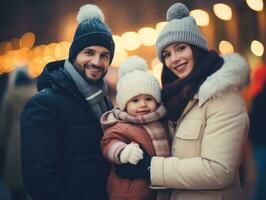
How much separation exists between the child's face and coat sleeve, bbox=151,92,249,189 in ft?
1.45

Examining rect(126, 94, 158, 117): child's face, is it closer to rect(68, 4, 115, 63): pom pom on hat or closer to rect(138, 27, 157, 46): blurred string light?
rect(68, 4, 115, 63): pom pom on hat

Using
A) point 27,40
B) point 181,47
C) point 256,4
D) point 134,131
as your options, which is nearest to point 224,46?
point 256,4

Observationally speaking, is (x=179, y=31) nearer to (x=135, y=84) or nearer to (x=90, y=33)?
(x=135, y=84)

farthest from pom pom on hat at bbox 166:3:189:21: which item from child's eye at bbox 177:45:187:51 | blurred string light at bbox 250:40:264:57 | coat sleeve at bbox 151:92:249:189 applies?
blurred string light at bbox 250:40:264:57

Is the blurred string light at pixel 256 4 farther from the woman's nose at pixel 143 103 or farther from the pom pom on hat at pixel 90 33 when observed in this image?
the woman's nose at pixel 143 103

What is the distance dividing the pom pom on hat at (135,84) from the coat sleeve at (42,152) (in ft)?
1.79

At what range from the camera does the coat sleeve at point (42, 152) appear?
2996mm

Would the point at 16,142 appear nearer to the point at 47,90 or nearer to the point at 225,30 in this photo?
the point at 47,90

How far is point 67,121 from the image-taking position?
3.14m

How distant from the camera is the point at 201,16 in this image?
318 inches

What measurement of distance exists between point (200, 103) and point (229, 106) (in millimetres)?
187

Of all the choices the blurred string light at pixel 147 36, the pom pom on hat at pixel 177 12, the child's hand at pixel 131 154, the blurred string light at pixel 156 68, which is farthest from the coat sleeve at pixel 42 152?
the blurred string light at pixel 147 36

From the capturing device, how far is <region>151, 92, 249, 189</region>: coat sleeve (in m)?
2.91

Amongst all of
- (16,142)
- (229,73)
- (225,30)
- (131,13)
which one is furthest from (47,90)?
(131,13)
